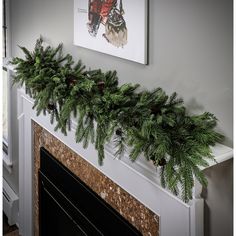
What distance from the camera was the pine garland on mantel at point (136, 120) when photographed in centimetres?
112

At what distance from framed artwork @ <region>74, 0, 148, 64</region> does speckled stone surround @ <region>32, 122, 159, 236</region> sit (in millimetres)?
532

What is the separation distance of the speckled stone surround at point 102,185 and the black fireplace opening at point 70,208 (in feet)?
0.08

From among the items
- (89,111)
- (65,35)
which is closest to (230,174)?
(89,111)

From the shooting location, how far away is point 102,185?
5.53 feet

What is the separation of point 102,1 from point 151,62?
372 millimetres

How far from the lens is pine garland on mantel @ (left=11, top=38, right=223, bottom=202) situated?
3.66 ft

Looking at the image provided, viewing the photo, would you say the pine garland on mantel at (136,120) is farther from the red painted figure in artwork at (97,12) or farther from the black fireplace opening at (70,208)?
the black fireplace opening at (70,208)

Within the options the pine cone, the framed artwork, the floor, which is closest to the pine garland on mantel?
the pine cone

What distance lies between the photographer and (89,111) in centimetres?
142

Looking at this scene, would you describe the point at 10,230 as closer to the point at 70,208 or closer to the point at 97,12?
the point at 70,208

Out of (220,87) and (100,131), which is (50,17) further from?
(220,87)

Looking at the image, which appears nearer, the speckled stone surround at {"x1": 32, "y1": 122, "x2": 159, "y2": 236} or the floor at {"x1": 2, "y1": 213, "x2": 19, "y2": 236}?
the speckled stone surround at {"x1": 32, "y1": 122, "x2": 159, "y2": 236}

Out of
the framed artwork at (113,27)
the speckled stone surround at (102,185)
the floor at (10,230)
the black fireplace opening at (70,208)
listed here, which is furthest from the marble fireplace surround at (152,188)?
the floor at (10,230)

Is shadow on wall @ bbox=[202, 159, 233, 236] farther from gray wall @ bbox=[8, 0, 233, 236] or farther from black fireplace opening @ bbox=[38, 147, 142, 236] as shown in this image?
black fireplace opening @ bbox=[38, 147, 142, 236]
